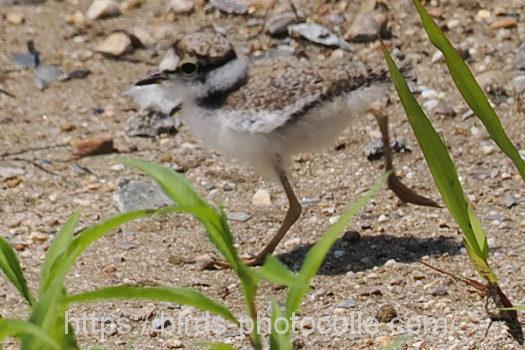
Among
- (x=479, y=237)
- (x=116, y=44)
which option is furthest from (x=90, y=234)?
(x=116, y=44)

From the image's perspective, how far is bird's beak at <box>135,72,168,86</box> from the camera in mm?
4988

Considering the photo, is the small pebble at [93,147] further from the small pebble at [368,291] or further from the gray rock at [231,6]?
the small pebble at [368,291]

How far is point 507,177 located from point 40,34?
2.85 m

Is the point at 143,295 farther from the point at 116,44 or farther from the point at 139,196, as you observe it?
the point at 116,44

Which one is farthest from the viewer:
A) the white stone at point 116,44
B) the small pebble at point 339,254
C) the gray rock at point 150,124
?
the white stone at point 116,44

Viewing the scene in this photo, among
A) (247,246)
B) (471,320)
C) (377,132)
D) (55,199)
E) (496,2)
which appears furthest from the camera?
(496,2)

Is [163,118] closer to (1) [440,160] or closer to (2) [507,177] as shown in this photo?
(2) [507,177]

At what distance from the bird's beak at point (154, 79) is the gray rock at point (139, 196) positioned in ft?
1.61

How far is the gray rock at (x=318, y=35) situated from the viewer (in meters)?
6.19

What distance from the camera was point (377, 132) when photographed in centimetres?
568

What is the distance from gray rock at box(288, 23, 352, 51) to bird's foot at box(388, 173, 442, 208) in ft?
4.62

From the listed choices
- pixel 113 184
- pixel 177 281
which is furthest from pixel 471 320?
pixel 113 184

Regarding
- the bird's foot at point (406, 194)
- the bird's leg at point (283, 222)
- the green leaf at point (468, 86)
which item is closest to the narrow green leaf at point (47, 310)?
the green leaf at point (468, 86)

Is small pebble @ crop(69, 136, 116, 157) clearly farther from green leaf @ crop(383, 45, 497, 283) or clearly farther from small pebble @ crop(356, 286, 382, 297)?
green leaf @ crop(383, 45, 497, 283)
